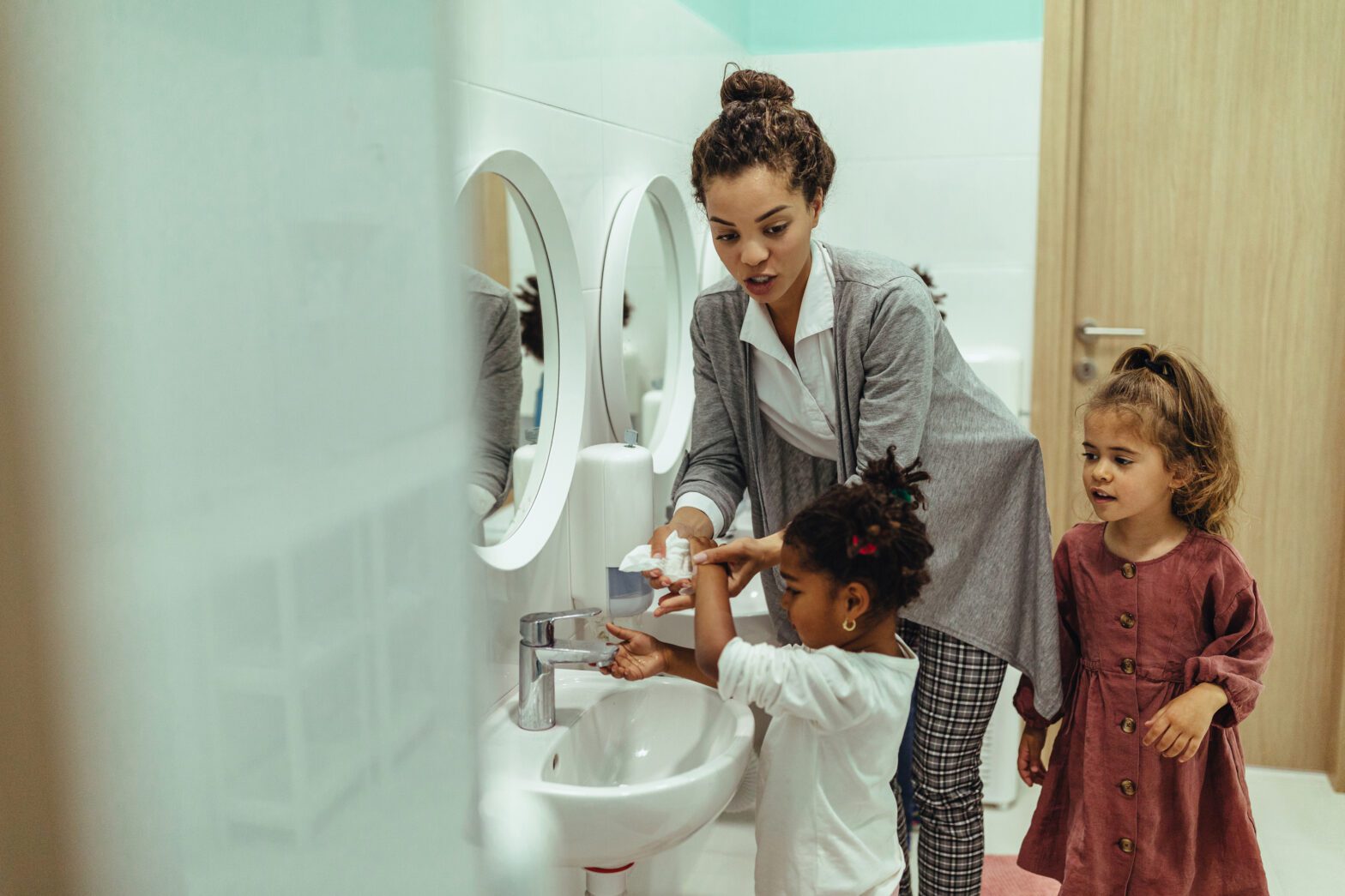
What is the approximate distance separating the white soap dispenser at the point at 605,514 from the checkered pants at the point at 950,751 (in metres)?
0.43

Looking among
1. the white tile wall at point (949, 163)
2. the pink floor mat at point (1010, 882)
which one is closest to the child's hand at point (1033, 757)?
the pink floor mat at point (1010, 882)

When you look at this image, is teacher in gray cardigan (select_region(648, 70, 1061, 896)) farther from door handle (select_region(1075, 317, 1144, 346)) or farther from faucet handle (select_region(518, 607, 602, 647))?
door handle (select_region(1075, 317, 1144, 346))

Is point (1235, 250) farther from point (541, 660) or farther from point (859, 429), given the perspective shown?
point (541, 660)

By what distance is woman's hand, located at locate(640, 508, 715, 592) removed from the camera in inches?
51.4

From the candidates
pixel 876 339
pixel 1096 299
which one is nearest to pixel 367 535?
pixel 876 339

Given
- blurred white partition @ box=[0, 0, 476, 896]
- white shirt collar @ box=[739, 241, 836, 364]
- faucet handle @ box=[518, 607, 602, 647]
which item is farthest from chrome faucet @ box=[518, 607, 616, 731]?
blurred white partition @ box=[0, 0, 476, 896]

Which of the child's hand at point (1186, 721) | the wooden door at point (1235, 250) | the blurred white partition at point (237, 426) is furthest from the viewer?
the wooden door at point (1235, 250)

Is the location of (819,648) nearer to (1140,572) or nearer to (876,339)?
(876,339)

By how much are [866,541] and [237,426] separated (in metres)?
1.03

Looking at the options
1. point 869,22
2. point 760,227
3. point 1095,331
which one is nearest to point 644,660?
point 760,227

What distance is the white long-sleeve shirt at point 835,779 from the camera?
4.00ft

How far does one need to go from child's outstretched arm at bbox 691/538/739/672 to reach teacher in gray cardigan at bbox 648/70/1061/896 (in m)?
0.03

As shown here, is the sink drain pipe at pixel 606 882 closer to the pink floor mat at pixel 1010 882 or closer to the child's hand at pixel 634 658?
the child's hand at pixel 634 658

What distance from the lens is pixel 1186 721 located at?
→ 141 cm
